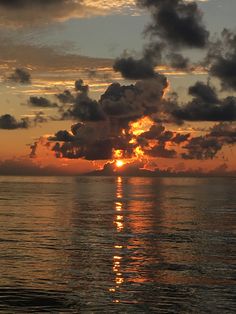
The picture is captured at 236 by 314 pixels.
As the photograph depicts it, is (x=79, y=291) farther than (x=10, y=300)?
Yes

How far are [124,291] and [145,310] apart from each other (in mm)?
4993

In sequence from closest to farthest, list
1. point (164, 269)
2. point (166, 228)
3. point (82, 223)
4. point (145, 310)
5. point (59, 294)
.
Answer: point (145, 310) < point (59, 294) < point (164, 269) < point (166, 228) < point (82, 223)

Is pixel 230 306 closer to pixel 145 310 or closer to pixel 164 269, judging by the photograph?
pixel 145 310

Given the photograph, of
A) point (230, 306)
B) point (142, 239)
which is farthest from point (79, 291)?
point (142, 239)

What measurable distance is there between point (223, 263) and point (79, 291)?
16851 mm

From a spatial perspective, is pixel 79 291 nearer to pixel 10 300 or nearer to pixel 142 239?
pixel 10 300

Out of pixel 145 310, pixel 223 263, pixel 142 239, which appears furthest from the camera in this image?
pixel 142 239

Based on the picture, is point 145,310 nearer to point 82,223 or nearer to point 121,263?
point 121,263

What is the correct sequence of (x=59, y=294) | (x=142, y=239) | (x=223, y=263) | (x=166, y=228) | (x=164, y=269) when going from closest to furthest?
(x=59, y=294)
(x=164, y=269)
(x=223, y=263)
(x=142, y=239)
(x=166, y=228)

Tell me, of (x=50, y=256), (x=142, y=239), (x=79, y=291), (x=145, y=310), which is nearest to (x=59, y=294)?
(x=79, y=291)

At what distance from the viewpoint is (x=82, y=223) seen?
87.4m

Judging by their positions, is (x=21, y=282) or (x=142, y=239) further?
(x=142, y=239)

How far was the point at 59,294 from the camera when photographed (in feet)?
123

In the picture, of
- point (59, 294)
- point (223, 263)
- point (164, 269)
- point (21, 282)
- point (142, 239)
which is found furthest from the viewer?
point (142, 239)
